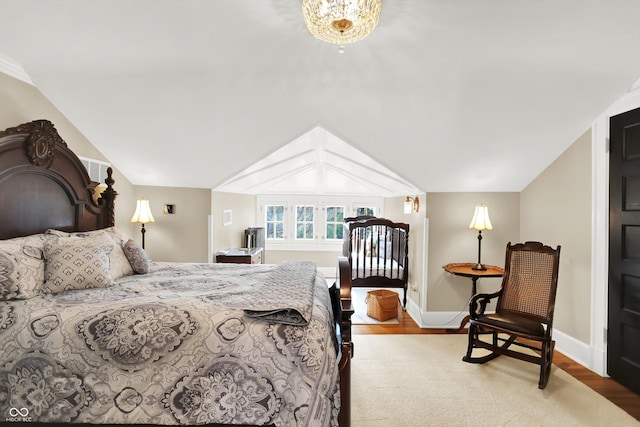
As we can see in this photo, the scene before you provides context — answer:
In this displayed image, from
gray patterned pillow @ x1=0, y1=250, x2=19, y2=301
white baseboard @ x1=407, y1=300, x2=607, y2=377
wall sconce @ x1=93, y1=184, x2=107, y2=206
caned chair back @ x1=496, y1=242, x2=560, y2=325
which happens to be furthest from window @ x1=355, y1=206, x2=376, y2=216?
gray patterned pillow @ x1=0, y1=250, x2=19, y2=301

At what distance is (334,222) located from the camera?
6.53 m

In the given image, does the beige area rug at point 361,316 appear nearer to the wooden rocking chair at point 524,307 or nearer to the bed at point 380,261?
the bed at point 380,261

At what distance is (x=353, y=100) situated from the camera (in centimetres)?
288

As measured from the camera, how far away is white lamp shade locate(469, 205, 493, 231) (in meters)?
3.66

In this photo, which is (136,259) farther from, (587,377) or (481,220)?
(587,377)

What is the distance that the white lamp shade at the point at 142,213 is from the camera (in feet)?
12.2

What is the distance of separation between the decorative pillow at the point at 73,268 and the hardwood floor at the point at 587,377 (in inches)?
99.9

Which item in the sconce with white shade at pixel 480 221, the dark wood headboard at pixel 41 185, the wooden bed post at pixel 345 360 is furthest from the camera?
the sconce with white shade at pixel 480 221

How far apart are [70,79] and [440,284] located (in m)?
4.10

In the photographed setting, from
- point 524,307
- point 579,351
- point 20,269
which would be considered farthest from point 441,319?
point 20,269

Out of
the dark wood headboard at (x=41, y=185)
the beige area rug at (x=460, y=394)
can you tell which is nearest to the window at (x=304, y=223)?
the beige area rug at (x=460, y=394)

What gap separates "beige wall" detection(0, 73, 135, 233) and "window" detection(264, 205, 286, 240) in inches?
122

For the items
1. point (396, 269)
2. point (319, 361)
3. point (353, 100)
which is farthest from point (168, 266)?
point (396, 269)

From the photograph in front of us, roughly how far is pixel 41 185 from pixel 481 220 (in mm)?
4093
